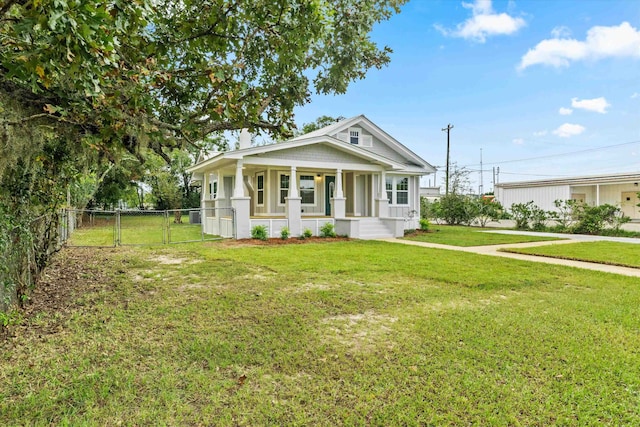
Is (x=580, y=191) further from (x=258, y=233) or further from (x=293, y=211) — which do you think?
(x=258, y=233)

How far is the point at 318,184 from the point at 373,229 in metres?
3.40

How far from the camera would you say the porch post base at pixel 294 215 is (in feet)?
44.7

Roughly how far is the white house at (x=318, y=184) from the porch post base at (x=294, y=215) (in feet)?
0.13

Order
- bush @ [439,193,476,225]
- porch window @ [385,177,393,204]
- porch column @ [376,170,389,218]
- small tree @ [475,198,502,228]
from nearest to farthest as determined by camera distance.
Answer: porch column @ [376,170,389,218]
porch window @ [385,177,393,204]
small tree @ [475,198,502,228]
bush @ [439,193,476,225]

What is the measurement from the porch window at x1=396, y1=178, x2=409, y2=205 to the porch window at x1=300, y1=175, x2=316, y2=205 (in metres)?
4.88

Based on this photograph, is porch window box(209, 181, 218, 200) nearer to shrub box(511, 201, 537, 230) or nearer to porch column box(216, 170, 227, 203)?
porch column box(216, 170, 227, 203)

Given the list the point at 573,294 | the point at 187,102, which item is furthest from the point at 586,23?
the point at 187,102

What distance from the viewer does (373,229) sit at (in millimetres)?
15141

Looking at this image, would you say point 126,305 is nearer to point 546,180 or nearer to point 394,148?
point 394,148

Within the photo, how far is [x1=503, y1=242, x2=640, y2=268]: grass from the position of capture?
27.8ft

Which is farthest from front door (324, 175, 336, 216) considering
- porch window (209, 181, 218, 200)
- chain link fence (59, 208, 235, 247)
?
porch window (209, 181, 218, 200)

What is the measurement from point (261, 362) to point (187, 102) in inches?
139

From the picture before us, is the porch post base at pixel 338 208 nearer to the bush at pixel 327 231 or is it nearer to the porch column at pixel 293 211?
the bush at pixel 327 231

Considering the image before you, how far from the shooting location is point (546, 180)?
22078 millimetres
